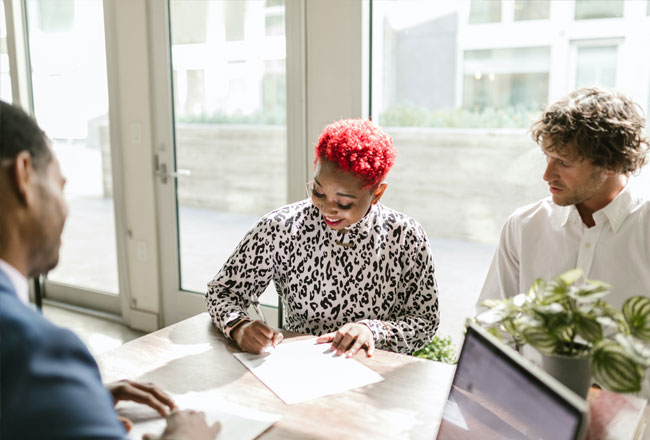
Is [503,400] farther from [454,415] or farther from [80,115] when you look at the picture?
[80,115]

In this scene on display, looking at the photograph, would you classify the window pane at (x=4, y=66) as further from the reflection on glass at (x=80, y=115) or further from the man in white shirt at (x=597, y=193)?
the man in white shirt at (x=597, y=193)

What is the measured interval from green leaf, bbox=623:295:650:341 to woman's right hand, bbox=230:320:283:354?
2.72 ft

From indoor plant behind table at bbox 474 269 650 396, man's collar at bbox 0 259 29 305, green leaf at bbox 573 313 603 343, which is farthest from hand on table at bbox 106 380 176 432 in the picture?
green leaf at bbox 573 313 603 343

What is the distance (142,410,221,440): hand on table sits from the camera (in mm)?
957

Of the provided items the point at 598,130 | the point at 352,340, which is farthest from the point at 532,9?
the point at 352,340

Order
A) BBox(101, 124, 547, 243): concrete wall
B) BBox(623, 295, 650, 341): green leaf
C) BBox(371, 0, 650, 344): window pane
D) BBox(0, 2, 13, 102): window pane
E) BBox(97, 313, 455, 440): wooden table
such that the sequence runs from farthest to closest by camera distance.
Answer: BBox(0, 2, 13, 102): window pane
BBox(101, 124, 547, 243): concrete wall
BBox(371, 0, 650, 344): window pane
BBox(97, 313, 455, 440): wooden table
BBox(623, 295, 650, 341): green leaf

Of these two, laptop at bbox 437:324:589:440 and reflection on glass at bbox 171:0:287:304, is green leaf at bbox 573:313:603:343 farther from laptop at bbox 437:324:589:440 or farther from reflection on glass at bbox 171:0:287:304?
reflection on glass at bbox 171:0:287:304

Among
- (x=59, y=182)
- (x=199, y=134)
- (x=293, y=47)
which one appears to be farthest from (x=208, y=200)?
(x=59, y=182)

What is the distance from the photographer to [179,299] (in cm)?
347

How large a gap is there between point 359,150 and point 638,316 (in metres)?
0.86

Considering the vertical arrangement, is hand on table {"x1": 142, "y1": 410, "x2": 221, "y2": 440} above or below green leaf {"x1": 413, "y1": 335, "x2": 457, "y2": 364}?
above

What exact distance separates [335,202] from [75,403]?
40.1 inches

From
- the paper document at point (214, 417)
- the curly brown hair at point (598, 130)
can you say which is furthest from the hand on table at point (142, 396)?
the curly brown hair at point (598, 130)

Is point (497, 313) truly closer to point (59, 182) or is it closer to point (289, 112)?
point (59, 182)
